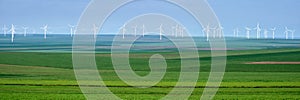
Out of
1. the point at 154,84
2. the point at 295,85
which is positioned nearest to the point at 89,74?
the point at 154,84

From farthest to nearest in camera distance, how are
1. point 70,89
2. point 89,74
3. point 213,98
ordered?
1. point 89,74
2. point 70,89
3. point 213,98

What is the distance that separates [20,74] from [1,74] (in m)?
1.68

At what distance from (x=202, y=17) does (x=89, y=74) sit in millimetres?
27809

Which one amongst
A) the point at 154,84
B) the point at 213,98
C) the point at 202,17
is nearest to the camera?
the point at 202,17

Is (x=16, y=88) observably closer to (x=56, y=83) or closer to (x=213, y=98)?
(x=56, y=83)

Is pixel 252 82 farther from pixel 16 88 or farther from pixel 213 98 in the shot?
pixel 16 88

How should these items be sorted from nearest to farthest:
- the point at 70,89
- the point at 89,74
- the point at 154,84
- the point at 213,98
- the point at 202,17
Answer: the point at 202,17 < the point at 213,98 < the point at 70,89 < the point at 154,84 < the point at 89,74

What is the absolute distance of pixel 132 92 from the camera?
32781 millimetres

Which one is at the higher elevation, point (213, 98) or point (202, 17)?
point (202, 17)

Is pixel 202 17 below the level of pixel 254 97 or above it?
above

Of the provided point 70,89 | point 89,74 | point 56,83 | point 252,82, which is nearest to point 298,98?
point 252,82

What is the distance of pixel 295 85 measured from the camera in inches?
1433

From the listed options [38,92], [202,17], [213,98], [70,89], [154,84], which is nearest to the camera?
[202,17]

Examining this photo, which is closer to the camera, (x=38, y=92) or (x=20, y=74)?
(x=38, y=92)
